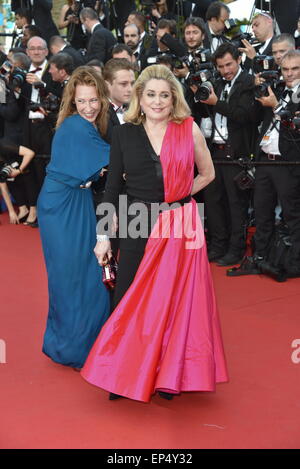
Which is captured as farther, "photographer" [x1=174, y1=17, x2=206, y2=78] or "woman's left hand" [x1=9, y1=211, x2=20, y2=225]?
"woman's left hand" [x1=9, y1=211, x2=20, y2=225]

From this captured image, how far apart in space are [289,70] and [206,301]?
269cm

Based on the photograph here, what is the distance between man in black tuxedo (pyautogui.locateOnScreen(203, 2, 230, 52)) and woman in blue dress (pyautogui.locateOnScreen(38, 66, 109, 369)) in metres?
3.52

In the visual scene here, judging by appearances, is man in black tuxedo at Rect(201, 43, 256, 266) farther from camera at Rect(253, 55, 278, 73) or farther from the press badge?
the press badge

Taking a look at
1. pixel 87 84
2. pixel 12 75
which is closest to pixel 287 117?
pixel 87 84

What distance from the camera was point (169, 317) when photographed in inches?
142

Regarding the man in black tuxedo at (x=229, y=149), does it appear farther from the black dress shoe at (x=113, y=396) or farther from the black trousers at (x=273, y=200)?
the black dress shoe at (x=113, y=396)

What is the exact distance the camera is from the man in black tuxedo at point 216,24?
288 inches

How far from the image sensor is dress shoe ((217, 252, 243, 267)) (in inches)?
253

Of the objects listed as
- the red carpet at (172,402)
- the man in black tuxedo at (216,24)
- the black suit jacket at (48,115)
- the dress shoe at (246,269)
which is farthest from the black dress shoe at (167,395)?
the man in black tuxedo at (216,24)

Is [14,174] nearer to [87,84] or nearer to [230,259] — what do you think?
[230,259]

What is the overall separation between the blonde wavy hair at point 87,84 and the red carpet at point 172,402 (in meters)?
1.43

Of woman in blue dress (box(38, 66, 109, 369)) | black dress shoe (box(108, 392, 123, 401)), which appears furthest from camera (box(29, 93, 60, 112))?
black dress shoe (box(108, 392, 123, 401))

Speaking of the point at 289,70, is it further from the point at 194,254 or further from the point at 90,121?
the point at 194,254

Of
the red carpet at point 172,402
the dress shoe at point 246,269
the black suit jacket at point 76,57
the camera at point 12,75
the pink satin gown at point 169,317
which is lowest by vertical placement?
the red carpet at point 172,402
